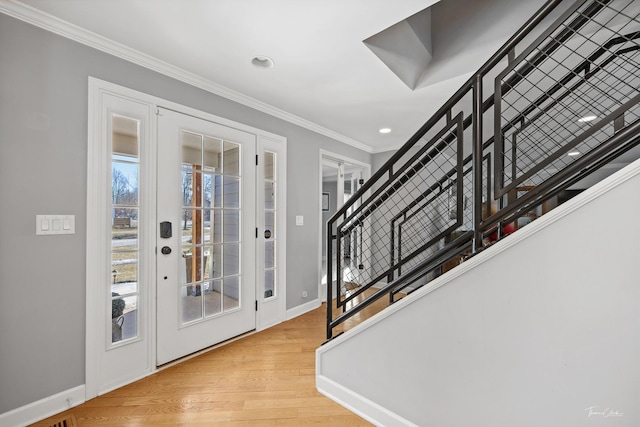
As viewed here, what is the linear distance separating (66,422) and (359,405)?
1.73 metres

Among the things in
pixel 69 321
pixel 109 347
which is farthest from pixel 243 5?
pixel 109 347

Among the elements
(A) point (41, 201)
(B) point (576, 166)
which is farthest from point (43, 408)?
(B) point (576, 166)

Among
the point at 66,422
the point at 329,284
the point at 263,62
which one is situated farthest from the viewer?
the point at 263,62

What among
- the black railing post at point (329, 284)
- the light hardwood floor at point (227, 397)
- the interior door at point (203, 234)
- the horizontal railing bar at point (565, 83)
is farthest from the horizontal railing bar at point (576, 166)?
the interior door at point (203, 234)

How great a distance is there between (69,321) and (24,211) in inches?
28.3

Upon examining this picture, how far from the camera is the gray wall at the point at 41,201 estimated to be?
153 centimetres

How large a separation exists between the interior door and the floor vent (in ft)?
1.84

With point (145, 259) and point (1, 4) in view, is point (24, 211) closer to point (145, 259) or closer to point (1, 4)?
point (145, 259)

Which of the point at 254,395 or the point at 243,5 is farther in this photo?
the point at 254,395

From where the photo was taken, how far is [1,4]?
1.50m

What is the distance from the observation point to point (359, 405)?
5.49 ft

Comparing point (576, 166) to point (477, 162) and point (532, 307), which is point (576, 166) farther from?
point (532, 307)

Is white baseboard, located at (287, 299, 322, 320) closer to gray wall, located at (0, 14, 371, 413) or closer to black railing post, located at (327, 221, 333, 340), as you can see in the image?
black railing post, located at (327, 221, 333, 340)

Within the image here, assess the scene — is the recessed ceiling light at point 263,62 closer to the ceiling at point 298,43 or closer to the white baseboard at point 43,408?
the ceiling at point 298,43
